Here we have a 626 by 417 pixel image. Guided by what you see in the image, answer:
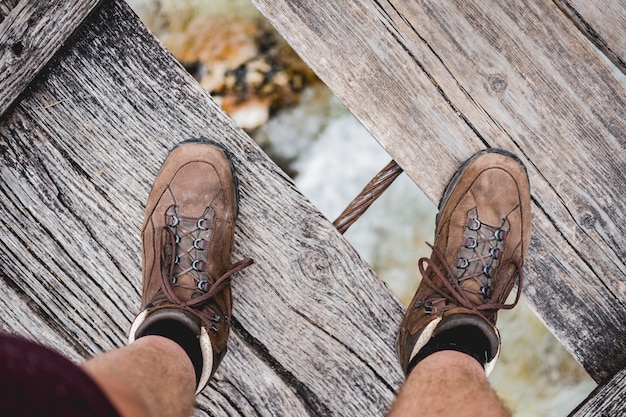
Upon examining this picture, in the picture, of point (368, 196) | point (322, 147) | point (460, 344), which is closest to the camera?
point (460, 344)

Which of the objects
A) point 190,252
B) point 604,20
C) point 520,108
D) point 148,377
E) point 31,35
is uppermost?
point 604,20

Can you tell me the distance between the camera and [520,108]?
109cm

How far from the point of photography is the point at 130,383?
2.47 ft

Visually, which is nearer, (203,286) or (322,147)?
(203,286)

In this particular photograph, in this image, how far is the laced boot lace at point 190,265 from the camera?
1.07 metres

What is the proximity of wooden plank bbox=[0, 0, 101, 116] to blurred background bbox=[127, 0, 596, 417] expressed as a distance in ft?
2.22

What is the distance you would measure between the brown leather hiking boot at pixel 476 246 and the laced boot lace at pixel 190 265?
1.33ft

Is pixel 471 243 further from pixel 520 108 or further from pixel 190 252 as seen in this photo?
pixel 190 252

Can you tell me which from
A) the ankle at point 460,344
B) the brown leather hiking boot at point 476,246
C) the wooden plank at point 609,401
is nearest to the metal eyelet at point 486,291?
the brown leather hiking boot at point 476,246

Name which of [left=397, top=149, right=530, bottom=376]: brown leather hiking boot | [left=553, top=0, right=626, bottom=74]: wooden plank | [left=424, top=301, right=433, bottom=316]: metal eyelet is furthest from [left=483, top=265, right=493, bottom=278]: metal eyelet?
[left=553, top=0, right=626, bottom=74]: wooden plank

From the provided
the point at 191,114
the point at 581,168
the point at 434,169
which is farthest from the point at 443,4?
the point at 191,114

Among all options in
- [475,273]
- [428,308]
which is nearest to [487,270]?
[475,273]

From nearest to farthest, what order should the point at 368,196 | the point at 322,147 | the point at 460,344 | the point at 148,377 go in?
the point at 148,377 → the point at 460,344 → the point at 368,196 → the point at 322,147

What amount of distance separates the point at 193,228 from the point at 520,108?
0.78 m
